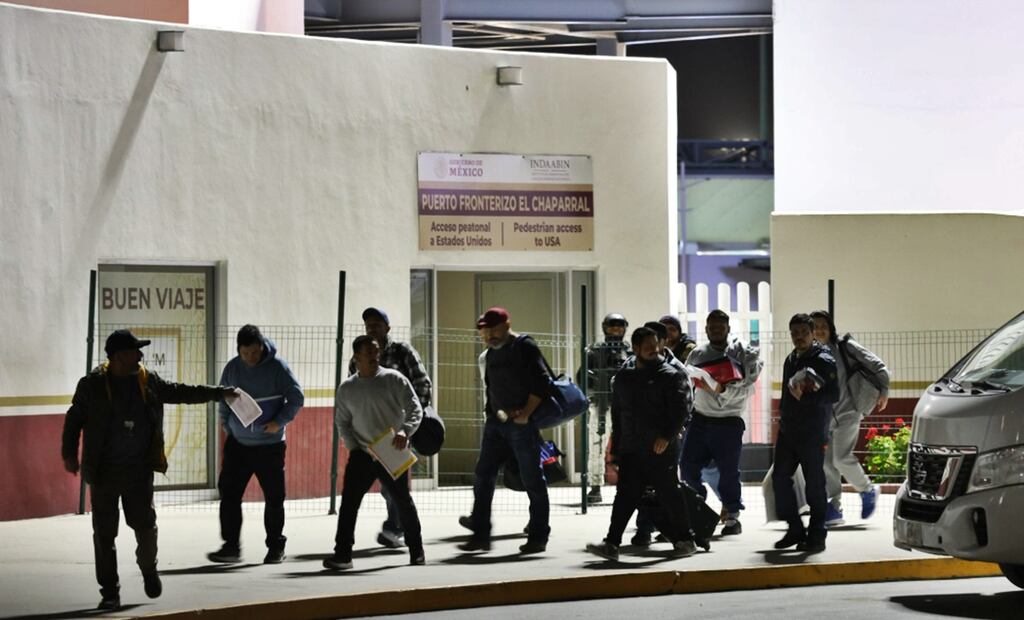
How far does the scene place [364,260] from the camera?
1800cm

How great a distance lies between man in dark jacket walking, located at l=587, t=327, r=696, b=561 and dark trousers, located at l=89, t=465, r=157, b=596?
11.3ft

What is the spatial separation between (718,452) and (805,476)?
1329 millimetres

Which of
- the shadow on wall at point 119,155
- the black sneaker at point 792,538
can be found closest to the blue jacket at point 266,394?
the black sneaker at point 792,538

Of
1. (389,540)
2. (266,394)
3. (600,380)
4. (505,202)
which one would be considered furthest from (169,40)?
(389,540)

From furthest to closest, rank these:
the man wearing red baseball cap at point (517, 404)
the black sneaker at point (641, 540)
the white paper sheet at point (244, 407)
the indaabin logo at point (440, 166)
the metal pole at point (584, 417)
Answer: the indaabin logo at point (440, 166), the metal pole at point (584, 417), the black sneaker at point (641, 540), the man wearing red baseball cap at point (517, 404), the white paper sheet at point (244, 407)

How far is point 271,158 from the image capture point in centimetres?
1762

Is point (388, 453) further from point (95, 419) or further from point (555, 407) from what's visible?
point (95, 419)

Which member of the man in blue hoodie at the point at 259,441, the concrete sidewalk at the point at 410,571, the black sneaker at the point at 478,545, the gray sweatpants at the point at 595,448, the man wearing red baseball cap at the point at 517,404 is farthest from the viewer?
the gray sweatpants at the point at 595,448

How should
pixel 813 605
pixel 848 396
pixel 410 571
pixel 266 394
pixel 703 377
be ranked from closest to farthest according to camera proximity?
pixel 813 605
pixel 410 571
pixel 266 394
pixel 703 377
pixel 848 396

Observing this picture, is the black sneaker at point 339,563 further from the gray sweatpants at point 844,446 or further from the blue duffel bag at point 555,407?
the gray sweatpants at point 844,446

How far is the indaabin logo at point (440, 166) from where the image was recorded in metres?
18.3

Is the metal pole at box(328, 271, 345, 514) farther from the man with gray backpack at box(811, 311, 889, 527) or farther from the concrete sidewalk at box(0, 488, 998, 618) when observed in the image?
the man with gray backpack at box(811, 311, 889, 527)

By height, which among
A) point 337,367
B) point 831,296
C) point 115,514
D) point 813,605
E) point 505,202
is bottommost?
point 813,605

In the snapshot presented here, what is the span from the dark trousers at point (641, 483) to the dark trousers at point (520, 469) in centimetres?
62
